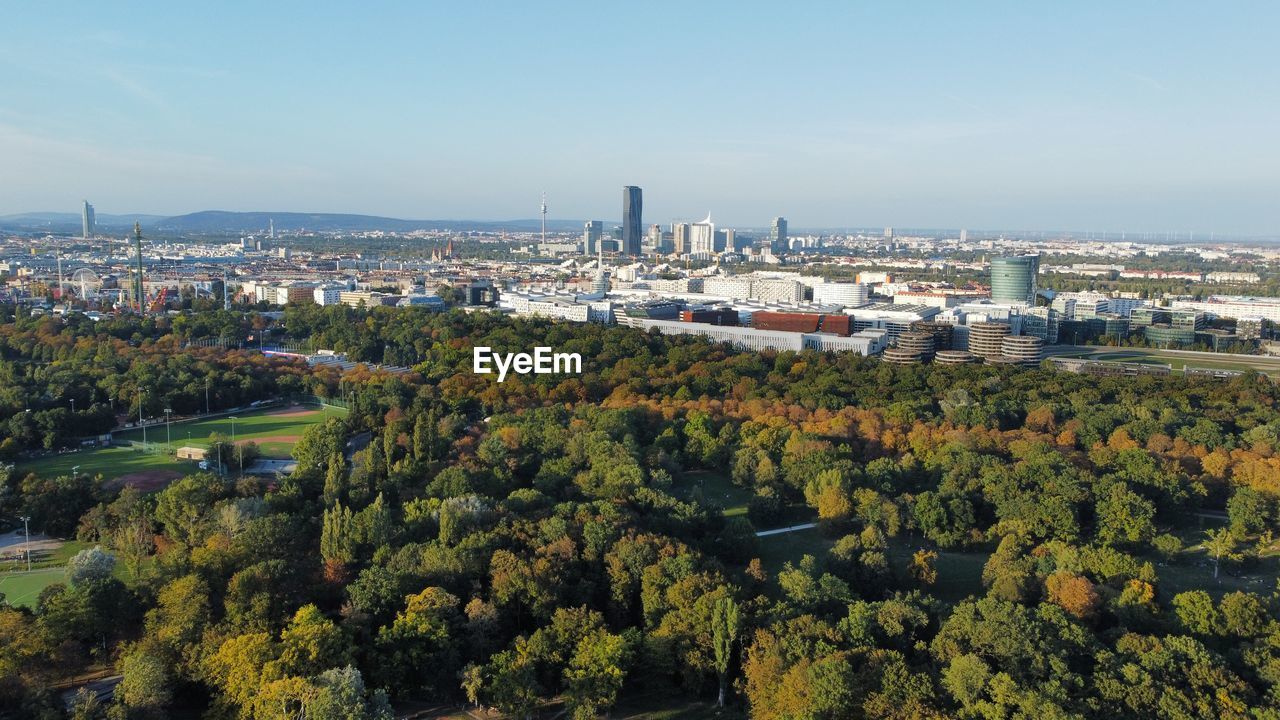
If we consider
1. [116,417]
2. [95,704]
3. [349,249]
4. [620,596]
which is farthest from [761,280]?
[349,249]

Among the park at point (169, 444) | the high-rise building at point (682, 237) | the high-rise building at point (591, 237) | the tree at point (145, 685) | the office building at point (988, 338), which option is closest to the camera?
the tree at point (145, 685)

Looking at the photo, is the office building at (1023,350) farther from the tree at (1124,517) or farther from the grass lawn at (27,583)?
the grass lawn at (27,583)

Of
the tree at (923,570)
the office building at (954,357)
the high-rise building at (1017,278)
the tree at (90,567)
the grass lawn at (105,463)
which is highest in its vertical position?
the high-rise building at (1017,278)

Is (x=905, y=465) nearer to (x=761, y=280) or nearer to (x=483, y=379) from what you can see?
(x=483, y=379)

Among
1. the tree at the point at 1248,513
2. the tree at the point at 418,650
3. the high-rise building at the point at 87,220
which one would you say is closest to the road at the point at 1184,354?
the tree at the point at 1248,513

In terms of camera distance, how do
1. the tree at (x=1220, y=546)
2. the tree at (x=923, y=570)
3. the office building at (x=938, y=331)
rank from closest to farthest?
the tree at (x=923, y=570) < the tree at (x=1220, y=546) < the office building at (x=938, y=331)

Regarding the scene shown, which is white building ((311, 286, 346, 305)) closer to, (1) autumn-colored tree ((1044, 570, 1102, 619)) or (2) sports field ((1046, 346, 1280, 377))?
(2) sports field ((1046, 346, 1280, 377))

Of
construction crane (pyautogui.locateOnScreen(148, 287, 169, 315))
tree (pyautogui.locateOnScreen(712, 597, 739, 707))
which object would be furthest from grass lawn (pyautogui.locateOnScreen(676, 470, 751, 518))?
construction crane (pyautogui.locateOnScreen(148, 287, 169, 315))
